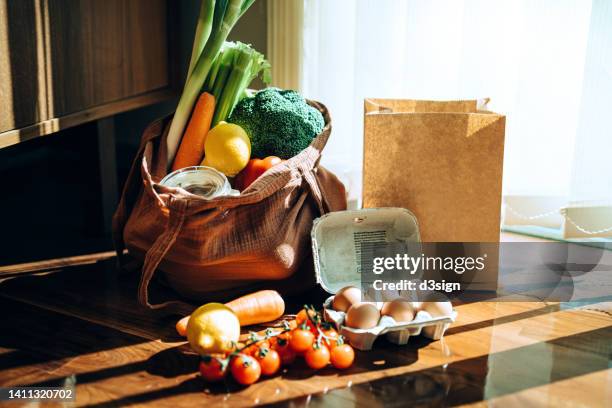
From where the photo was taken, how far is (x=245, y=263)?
1295mm

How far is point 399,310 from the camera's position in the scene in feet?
3.85

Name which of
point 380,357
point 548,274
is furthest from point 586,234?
point 380,357

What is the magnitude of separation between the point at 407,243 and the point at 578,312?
0.35 meters

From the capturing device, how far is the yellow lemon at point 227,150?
1371mm

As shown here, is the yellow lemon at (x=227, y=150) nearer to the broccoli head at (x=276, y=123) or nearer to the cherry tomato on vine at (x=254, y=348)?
the broccoli head at (x=276, y=123)

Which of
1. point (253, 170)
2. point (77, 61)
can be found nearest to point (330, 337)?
point (253, 170)

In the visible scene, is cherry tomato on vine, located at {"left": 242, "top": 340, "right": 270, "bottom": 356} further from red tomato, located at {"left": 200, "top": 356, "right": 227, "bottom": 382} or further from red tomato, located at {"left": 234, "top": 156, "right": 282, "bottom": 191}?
red tomato, located at {"left": 234, "top": 156, "right": 282, "bottom": 191}

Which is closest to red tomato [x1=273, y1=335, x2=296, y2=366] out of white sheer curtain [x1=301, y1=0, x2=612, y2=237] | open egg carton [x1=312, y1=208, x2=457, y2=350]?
open egg carton [x1=312, y1=208, x2=457, y2=350]

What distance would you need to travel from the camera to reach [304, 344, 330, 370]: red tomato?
1083mm

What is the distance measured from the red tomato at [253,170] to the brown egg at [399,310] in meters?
0.37

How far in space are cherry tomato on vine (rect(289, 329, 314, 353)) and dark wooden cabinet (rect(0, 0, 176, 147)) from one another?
76 cm

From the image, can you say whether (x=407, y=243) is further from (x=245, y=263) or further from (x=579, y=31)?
(x=579, y=31)

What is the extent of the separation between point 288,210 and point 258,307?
20cm

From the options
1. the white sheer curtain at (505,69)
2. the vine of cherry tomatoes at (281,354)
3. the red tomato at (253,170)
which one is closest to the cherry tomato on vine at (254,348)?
the vine of cherry tomatoes at (281,354)
